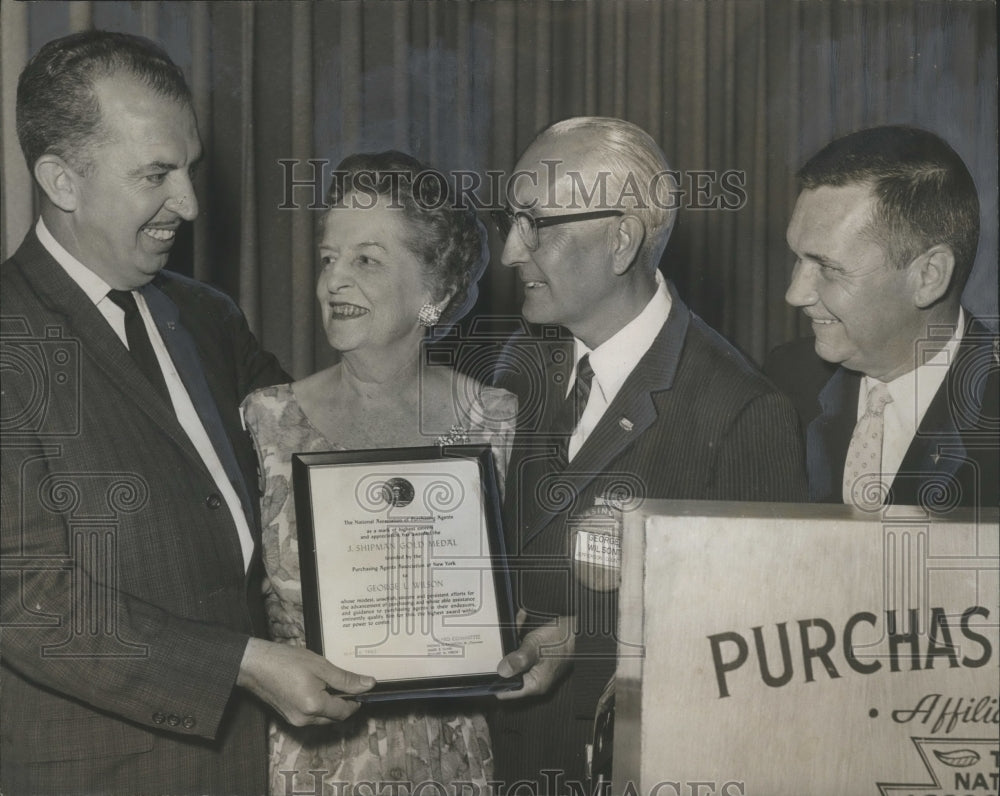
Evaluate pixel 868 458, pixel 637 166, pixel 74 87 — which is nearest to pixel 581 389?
pixel 637 166

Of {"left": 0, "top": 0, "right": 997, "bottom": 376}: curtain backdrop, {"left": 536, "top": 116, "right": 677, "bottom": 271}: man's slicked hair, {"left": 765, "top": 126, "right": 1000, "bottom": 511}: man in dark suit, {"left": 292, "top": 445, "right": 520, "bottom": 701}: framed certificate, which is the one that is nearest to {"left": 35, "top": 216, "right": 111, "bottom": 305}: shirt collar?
{"left": 0, "top": 0, "right": 997, "bottom": 376}: curtain backdrop

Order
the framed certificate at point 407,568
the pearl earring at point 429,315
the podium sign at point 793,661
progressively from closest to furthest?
the podium sign at point 793,661, the framed certificate at point 407,568, the pearl earring at point 429,315

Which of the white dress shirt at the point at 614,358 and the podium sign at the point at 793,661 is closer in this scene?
the podium sign at the point at 793,661

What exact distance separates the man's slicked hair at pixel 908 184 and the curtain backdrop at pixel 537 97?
0.13 feet

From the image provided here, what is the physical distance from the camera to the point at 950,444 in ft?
6.13

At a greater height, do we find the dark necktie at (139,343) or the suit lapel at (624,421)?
the dark necktie at (139,343)

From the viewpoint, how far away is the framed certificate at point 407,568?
69.9 inches

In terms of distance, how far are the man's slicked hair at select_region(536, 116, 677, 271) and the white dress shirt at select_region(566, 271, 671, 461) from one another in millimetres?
72

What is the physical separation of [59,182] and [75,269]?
154 millimetres

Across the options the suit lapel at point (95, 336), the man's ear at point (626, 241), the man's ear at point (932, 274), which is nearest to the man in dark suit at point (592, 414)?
the man's ear at point (626, 241)

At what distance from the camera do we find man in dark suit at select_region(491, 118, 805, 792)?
1833 millimetres

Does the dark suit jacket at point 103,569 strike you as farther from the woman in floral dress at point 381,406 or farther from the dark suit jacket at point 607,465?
the dark suit jacket at point 607,465

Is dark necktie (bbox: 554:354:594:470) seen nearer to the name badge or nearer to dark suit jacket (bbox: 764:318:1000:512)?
the name badge

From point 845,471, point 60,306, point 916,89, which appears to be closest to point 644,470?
point 845,471
